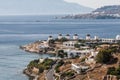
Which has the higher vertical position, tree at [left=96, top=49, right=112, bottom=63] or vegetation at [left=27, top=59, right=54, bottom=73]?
tree at [left=96, top=49, right=112, bottom=63]

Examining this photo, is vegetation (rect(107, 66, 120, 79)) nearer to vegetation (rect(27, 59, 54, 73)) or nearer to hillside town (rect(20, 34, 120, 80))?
hillside town (rect(20, 34, 120, 80))

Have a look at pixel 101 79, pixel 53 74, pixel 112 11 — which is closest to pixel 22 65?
pixel 53 74

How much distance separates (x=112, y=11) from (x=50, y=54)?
14344 centimetres

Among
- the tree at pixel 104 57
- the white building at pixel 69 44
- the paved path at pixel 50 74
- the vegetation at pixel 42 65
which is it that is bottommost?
the white building at pixel 69 44

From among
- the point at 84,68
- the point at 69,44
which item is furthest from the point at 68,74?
the point at 69,44

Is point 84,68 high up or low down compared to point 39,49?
up

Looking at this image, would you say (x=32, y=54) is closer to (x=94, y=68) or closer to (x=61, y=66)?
(x=61, y=66)

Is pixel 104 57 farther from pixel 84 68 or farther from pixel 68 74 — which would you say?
pixel 68 74

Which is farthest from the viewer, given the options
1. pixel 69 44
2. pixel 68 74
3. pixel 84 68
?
pixel 69 44

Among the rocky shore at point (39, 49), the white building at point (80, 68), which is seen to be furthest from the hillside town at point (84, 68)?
the rocky shore at point (39, 49)

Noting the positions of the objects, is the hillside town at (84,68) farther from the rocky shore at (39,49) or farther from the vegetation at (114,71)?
the rocky shore at (39,49)

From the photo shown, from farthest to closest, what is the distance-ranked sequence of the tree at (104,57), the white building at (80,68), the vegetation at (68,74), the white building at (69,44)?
1. the white building at (69,44)
2. the tree at (104,57)
3. the vegetation at (68,74)
4. the white building at (80,68)

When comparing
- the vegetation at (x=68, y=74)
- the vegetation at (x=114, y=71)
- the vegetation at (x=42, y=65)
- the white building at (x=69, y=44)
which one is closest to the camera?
the vegetation at (x=114, y=71)

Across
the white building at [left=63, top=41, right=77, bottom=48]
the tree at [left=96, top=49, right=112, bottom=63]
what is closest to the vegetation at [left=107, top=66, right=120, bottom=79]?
the tree at [left=96, top=49, right=112, bottom=63]
